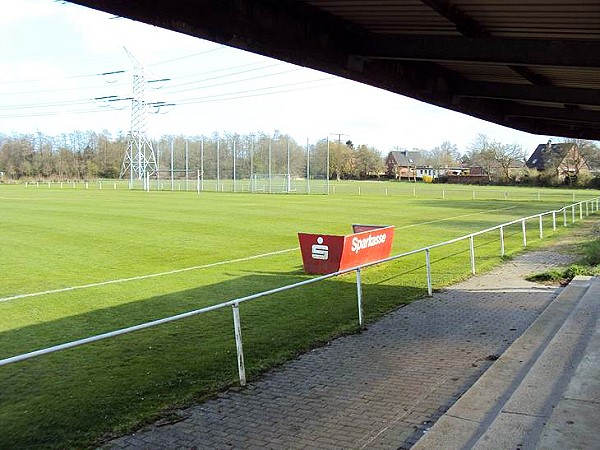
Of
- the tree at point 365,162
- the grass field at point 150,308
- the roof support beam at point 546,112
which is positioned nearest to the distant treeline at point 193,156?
the tree at point 365,162

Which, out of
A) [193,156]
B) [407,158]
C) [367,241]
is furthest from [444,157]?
[367,241]

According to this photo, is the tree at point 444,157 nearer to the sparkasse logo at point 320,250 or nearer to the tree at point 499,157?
the tree at point 499,157

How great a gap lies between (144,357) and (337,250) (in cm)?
670

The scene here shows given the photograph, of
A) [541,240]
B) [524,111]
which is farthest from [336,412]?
[541,240]

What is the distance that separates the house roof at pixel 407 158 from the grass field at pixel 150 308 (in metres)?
124

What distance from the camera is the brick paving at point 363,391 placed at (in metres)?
4.80

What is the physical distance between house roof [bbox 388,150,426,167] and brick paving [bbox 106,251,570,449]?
137978 millimetres

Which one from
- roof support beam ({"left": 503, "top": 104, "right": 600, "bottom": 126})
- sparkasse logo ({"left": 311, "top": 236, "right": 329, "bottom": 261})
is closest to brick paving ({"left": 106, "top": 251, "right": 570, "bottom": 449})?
roof support beam ({"left": 503, "top": 104, "right": 600, "bottom": 126})

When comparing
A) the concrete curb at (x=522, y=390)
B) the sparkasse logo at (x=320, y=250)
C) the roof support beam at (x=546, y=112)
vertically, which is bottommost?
the concrete curb at (x=522, y=390)

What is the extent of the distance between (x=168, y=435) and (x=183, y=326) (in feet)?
13.7

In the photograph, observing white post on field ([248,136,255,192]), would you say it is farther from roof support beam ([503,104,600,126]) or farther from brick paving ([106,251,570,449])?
brick paving ([106,251,570,449])

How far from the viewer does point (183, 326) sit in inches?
354

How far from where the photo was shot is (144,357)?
7.33m

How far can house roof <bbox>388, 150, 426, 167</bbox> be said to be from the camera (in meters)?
147
